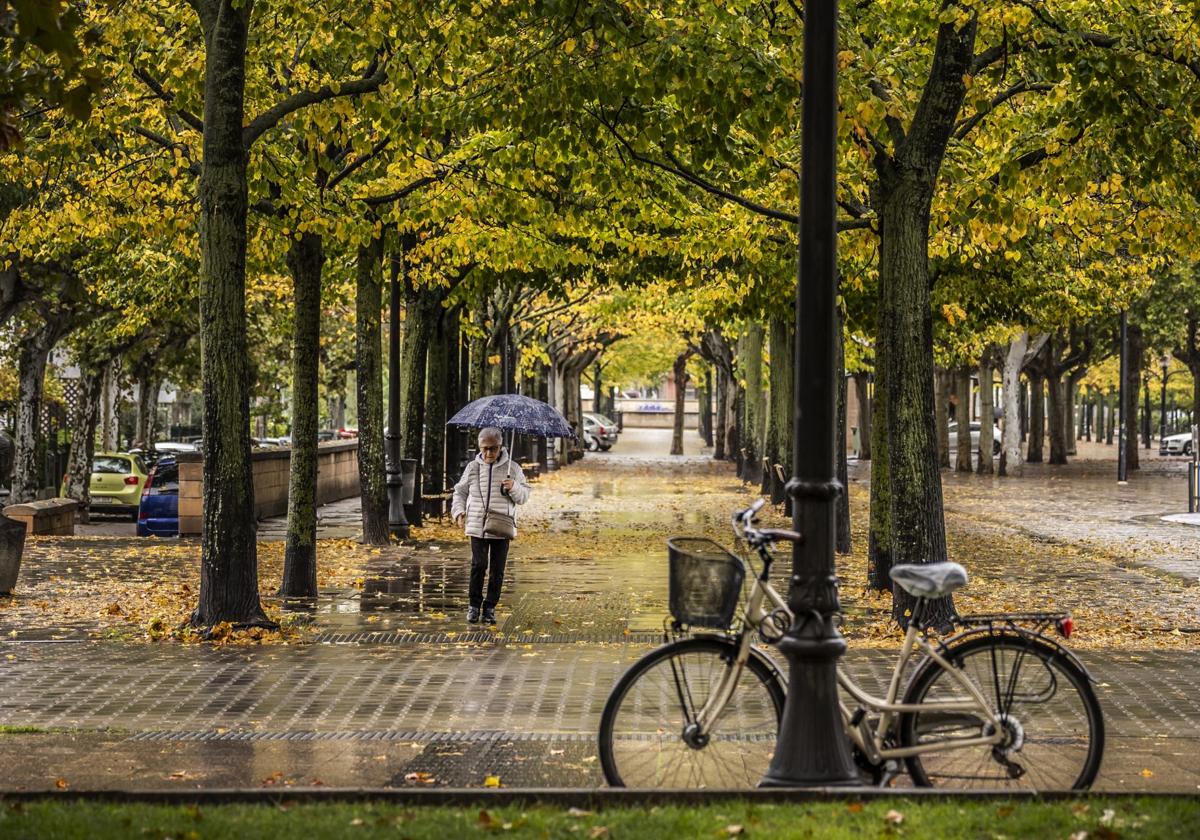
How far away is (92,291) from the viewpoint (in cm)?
3434

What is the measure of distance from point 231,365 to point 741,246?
24.6 ft

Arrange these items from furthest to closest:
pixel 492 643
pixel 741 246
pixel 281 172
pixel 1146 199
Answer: pixel 741 246, pixel 281 172, pixel 1146 199, pixel 492 643

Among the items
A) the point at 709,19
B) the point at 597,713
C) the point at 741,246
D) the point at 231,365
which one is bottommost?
the point at 597,713

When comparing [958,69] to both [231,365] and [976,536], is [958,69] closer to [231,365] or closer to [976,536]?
[231,365]

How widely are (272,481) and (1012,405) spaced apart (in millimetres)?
27367

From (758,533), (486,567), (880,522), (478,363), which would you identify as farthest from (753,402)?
(758,533)

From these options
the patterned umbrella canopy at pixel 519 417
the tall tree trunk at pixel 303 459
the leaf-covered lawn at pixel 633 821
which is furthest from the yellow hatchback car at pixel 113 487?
the leaf-covered lawn at pixel 633 821

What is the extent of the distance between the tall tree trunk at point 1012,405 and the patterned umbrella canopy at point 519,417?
96.0ft

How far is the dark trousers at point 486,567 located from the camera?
14.5 metres

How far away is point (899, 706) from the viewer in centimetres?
712

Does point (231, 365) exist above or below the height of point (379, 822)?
above

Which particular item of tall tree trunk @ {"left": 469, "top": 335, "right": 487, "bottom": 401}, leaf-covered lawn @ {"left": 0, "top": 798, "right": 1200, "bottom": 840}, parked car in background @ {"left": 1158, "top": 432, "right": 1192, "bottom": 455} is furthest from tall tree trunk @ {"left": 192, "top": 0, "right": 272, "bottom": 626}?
parked car in background @ {"left": 1158, "top": 432, "right": 1192, "bottom": 455}

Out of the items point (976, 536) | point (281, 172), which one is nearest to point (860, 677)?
point (281, 172)

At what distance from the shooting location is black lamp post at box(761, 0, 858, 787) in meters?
6.98
